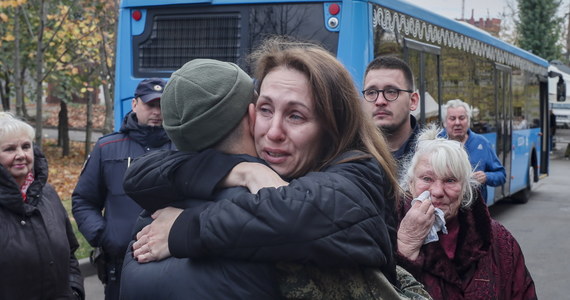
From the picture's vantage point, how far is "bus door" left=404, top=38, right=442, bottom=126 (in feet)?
26.3

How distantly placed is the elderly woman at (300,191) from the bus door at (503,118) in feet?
32.4

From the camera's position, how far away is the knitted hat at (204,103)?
1.76 m

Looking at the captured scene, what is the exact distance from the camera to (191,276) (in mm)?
1696

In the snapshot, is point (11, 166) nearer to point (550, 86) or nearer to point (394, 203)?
point (394, 203)

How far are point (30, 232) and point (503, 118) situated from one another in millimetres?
9476

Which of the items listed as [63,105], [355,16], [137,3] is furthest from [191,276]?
[63,105]

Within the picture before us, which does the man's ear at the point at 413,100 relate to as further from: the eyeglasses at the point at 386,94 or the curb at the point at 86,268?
the curb at the point at 86,268

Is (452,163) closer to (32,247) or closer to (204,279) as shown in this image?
(204,279)

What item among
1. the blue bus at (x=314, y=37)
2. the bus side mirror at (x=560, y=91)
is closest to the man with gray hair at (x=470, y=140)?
the blue bus at (x=314, y=37)

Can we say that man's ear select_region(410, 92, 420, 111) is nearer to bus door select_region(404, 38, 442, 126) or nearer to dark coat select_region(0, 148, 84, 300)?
dark coat select_region(0, 148, 84, 300)

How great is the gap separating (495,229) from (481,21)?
8272 cm

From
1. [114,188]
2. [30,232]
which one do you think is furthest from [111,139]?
[30,232]

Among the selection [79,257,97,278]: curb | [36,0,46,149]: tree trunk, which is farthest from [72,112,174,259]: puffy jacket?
[36,0,46,149]: tree trunk

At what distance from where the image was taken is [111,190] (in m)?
4.72
